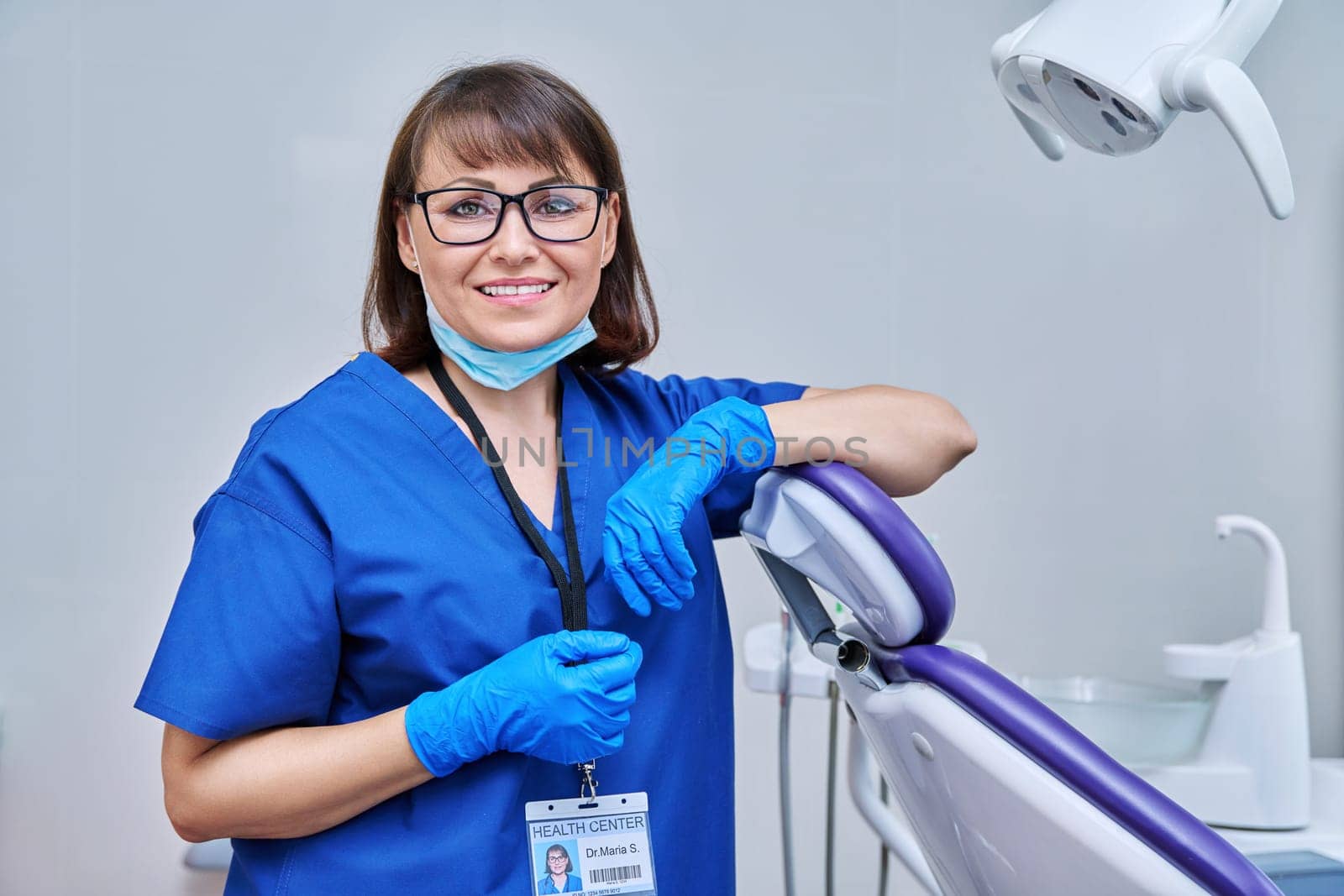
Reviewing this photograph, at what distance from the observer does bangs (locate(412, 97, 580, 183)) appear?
41.8 inches

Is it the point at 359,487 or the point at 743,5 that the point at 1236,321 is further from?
the point at 359,487

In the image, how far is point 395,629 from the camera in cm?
97

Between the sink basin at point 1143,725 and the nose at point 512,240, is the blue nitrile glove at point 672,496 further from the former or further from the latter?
the sink basin at point 1143,725

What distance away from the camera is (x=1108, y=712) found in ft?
6.30

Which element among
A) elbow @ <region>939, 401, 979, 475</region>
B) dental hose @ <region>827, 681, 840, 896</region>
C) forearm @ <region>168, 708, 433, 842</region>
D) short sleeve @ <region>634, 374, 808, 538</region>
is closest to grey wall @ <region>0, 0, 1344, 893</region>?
dental hose @ <region>827, 681, 840, 896</region>

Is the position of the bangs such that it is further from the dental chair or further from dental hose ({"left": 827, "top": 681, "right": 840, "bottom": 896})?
dental hose ({"left": 827, "top": 681, "right": 840, "bottom": 896})

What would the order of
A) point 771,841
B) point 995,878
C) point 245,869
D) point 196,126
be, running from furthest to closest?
1. point 771,841
2. point 196,126
3. point 245,869
4. point 995,878

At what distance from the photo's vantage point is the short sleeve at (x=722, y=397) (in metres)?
1.20

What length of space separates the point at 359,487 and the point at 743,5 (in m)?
1.78

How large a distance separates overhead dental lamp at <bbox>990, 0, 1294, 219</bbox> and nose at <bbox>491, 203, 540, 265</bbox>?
0.50 meters

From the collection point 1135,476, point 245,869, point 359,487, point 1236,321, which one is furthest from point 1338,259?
point 245,869

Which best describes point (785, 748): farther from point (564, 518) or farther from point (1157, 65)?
point (1157, 65)

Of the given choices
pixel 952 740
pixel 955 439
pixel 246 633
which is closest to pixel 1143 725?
pixel 955 439

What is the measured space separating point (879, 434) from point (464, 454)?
1.40 ft
